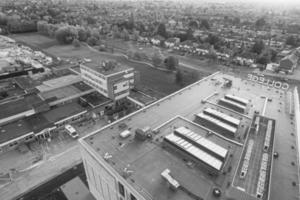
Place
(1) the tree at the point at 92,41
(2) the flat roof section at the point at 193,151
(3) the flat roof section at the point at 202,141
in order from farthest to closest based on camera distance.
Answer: (1) the tree at the point at 92,41, (3) the flat roof section at the point at 202,141, (2) the flat roof section at the point at 193,151

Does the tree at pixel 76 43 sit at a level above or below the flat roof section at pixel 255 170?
below

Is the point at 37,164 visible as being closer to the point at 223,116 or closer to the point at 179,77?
the point at 223,116

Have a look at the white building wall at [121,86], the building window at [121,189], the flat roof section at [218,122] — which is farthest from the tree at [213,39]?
the building window at [121,189]

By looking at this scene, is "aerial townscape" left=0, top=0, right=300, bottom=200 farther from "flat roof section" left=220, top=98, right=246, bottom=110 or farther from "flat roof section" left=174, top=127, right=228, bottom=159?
"flat roof section" left=220, top=98, right=246, bottom=110

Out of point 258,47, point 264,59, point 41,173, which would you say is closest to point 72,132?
point 41,173

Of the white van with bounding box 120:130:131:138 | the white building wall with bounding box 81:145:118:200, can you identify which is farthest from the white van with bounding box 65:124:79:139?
the white van with bounding box 120:130:131:138

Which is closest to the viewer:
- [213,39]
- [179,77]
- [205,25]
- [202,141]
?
[202,141]

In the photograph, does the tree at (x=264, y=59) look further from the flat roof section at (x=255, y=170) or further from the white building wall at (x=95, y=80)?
the white building wall at (x=95, y=80)
